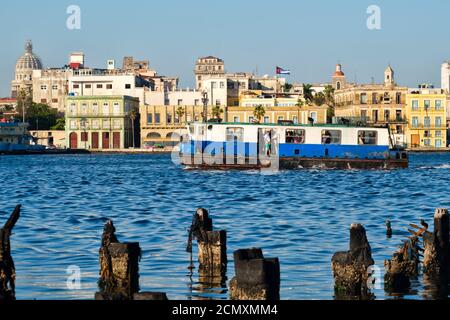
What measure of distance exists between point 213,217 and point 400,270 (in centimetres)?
1507

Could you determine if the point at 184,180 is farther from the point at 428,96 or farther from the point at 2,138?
the point at 2,138

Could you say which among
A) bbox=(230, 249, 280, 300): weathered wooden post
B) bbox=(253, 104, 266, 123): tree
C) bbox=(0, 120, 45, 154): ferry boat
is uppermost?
bbox=(253, 104, 266, 123): tree

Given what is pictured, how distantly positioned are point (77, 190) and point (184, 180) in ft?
33.1

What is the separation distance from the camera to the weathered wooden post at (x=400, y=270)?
20.1 meters

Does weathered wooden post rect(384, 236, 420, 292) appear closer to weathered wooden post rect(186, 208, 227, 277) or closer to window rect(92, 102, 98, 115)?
weathered wooden post rect(186, 208, 227, 277)

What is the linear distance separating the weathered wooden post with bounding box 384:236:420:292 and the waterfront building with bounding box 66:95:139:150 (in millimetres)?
137656

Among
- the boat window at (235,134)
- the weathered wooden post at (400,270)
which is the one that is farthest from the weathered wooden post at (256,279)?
the boat window at (235,134)

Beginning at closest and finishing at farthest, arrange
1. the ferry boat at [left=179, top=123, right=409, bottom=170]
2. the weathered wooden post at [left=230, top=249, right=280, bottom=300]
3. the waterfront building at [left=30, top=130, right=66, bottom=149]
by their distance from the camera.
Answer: the weathered wooden post at [left=230, top=249, right=280, bottom=300], the ferry boat at [left=179, top=123, right=409, bottom=170], the waterfront building at [left=30, top=130, right=66, bottom=149]

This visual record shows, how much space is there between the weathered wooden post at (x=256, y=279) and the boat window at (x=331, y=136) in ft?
203

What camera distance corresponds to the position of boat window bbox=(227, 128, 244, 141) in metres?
75.6

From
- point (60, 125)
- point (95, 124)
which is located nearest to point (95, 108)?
point (95, 124)

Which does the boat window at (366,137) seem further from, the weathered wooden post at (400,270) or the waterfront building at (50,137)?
the waterfront building at (50,137)

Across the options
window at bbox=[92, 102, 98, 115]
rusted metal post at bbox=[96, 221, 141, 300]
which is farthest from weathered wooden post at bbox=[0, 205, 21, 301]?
window at bbox=[92, 102, 98, 115]
